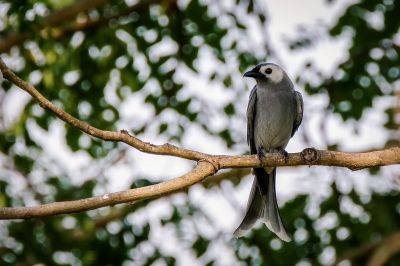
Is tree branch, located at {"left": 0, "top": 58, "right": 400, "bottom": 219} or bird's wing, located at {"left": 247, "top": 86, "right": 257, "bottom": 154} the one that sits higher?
bird's wing, located at {"left": 247, "top": 86, "right": 257, "bottom": 154}

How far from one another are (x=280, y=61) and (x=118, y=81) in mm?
1644

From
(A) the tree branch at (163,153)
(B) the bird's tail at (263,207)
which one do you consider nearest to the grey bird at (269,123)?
(B) the bird's tail at (263,207)

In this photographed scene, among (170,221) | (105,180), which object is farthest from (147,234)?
(105,180)

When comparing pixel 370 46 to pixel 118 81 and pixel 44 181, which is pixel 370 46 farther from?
pixel 44 181

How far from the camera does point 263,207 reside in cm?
546

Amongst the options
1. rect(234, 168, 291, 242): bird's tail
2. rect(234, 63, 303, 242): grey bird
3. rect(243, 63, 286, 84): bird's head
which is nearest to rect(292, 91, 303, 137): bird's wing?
rect(234, 63, 303, 242): grey bird

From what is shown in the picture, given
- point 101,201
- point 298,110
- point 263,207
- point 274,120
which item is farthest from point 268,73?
point 101,201

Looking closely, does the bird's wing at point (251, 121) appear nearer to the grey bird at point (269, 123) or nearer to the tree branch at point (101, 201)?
the grey bird at point (269, 123)

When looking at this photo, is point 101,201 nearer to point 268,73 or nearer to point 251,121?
point 251,121

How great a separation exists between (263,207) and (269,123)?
2.32 ft

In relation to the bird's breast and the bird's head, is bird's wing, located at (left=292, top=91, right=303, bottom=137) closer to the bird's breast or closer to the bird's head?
the bird's breast

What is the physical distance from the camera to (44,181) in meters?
7.32

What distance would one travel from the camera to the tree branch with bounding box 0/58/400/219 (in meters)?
3.84

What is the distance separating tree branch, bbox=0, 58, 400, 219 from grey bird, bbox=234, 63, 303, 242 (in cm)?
92
